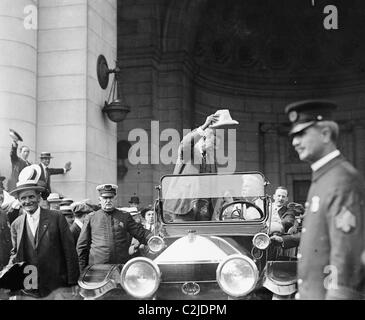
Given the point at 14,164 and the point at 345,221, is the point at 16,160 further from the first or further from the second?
the point at 345,221

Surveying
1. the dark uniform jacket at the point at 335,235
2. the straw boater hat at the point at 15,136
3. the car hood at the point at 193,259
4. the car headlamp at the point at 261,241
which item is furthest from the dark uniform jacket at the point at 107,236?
the dark uniform jacket at the point at 335,235

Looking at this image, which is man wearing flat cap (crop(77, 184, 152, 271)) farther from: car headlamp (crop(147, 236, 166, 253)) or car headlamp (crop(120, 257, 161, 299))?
car headlamp (crop(120, 257, 161, 299))

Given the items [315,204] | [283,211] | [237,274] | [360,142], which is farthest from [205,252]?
[360,142]

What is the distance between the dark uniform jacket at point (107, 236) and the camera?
18.1 feet

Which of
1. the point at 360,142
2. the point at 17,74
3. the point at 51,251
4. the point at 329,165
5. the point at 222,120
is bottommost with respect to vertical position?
the point at 51,251

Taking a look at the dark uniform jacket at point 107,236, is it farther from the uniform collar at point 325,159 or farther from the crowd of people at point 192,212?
the uniform collar at point 325,159

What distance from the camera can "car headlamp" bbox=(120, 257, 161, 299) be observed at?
4.11 m

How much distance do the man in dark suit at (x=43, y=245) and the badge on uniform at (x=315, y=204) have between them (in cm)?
250

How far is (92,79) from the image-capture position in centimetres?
884

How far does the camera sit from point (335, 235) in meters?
2.48

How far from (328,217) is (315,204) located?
0.09 meters

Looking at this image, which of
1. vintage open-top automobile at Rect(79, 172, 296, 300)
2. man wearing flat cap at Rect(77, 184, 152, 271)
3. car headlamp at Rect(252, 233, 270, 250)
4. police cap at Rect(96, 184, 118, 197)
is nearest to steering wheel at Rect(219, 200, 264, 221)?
vintage open-top automobile at Rect(79, 172, 296, 300)

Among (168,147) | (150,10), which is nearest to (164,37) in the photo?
(150,10)

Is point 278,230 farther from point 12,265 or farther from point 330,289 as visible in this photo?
point 330,289
